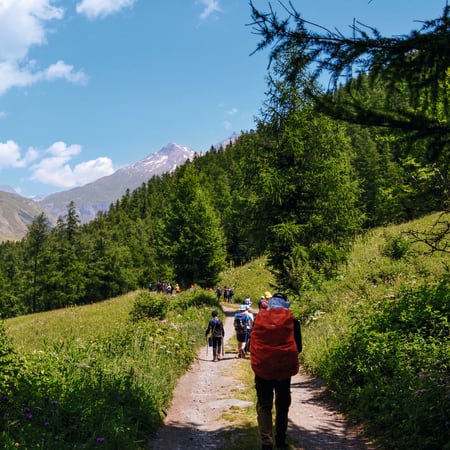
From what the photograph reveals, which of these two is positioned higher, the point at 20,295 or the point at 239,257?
the point at 239,257

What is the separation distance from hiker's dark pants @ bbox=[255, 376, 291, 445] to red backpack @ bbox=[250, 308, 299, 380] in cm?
18

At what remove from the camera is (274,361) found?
5.30m

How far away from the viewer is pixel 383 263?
14.3 m

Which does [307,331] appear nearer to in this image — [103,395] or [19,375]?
[103,395]

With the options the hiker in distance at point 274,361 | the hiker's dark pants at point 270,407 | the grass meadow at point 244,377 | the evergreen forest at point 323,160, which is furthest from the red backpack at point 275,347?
the evergreen forest at point 323,160

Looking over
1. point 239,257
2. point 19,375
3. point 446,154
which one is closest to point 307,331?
point 19,375

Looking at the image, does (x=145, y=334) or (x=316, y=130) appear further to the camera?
(x=316, y=130)

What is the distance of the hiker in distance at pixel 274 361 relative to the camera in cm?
532

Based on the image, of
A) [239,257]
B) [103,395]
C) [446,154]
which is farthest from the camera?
[239,257]

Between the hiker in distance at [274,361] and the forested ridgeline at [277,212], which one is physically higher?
the forested ridgeline at [277,212]

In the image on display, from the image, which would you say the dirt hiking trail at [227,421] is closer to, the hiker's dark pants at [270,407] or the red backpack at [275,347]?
the hiker's dark pants at [270,407]

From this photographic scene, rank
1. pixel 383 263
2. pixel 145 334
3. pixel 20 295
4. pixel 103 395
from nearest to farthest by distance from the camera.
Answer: pixel 103 395 < pixel 145 334 < pixel 383 263 < pixel 20 295

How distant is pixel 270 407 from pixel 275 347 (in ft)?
2.90

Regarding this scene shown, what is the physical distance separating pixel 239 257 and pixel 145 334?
66502 mm
